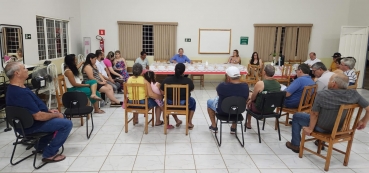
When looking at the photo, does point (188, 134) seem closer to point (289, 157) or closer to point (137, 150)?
point (137, 150)

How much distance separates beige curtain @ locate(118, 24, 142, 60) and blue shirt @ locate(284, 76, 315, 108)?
18.6 ft

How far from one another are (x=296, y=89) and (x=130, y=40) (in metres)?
5.94

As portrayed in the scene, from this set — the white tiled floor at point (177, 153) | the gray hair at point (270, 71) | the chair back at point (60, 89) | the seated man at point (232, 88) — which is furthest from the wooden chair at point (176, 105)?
the chair back at point (60, 89)

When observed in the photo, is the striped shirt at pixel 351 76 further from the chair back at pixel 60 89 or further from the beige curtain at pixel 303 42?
the chair back at pixel 60 89

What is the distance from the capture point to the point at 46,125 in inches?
108

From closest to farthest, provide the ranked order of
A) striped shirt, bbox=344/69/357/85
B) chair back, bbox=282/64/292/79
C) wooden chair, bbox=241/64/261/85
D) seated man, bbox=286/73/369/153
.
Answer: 1. seated man, bbox=286/73/369/153
2. striped shirt, bbox=344/69/357/85
3. wooden chair, bbox=241/64/261/85
4. chair back, bbox=282/64/292/79

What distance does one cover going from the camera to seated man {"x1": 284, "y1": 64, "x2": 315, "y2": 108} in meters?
3.66

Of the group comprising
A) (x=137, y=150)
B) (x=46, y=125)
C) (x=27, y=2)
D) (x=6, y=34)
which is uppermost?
(x=27, y=2)

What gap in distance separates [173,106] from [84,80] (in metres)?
2.09

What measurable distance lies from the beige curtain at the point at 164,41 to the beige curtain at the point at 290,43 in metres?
3.73

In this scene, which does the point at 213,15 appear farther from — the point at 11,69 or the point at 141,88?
the point at 11,69

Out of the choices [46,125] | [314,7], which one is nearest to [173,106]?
[46,125]

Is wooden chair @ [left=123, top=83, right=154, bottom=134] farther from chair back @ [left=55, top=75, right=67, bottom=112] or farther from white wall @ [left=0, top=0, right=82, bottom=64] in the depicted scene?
white wall @ [left=0, top=0, right=82, bottom=64]

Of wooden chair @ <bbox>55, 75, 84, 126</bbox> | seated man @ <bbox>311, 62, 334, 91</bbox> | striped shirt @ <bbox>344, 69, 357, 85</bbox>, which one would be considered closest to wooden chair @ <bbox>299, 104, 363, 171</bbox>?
seated man @ <bbox>311, 62, 334, 91</bbox>
